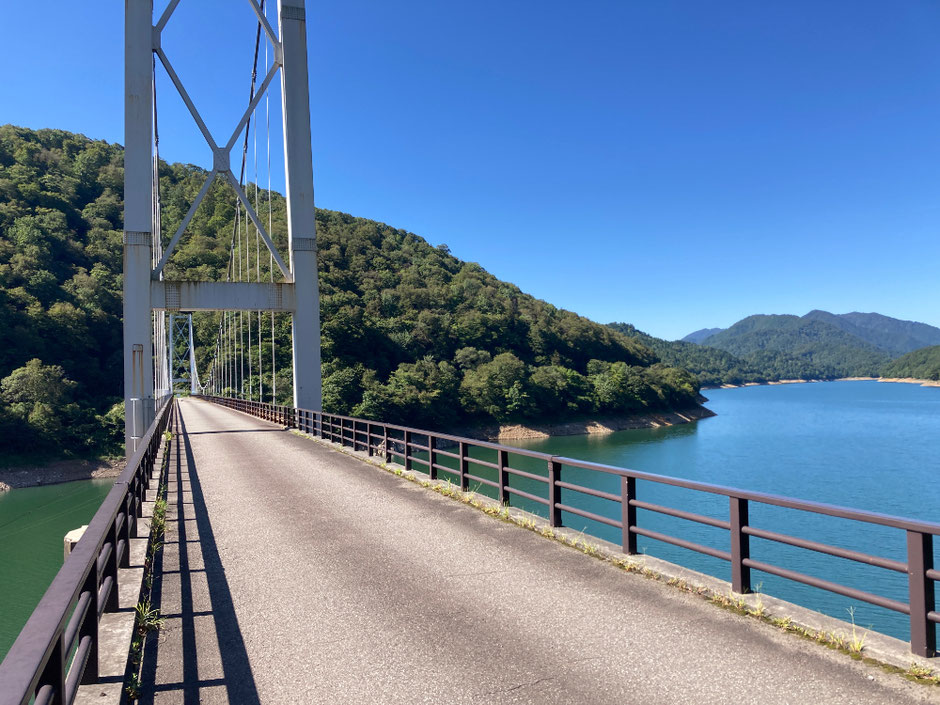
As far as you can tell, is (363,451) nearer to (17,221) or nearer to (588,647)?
(588,647)

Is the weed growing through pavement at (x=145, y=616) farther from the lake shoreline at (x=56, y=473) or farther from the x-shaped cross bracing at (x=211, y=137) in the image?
the lake shoreline at (x=56, y=473)

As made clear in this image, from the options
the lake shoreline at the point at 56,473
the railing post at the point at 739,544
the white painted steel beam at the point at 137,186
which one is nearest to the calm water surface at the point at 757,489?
the lake shoreline at the point at 56,473

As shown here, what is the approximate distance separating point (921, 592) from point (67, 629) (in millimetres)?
4584

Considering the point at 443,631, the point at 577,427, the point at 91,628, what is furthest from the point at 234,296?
the point at 577,427

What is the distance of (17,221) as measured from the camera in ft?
270

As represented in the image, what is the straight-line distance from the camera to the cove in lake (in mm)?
24516

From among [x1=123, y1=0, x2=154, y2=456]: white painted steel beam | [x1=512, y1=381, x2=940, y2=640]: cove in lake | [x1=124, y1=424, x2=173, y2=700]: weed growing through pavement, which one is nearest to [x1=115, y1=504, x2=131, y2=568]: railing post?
[x1=124, y1=424, x2=173, y2=700]: weed growing through pavement

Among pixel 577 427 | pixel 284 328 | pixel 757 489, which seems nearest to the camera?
pixel 757 489

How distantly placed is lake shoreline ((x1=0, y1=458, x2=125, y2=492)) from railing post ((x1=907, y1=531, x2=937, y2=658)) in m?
59.7

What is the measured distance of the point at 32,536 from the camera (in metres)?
35.2

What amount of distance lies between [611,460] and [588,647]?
51.7 metres

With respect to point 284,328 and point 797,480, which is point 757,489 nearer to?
point 797,480

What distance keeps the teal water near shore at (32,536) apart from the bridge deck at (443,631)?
685 inches

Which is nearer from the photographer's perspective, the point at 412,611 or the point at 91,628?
the point at 91,628
